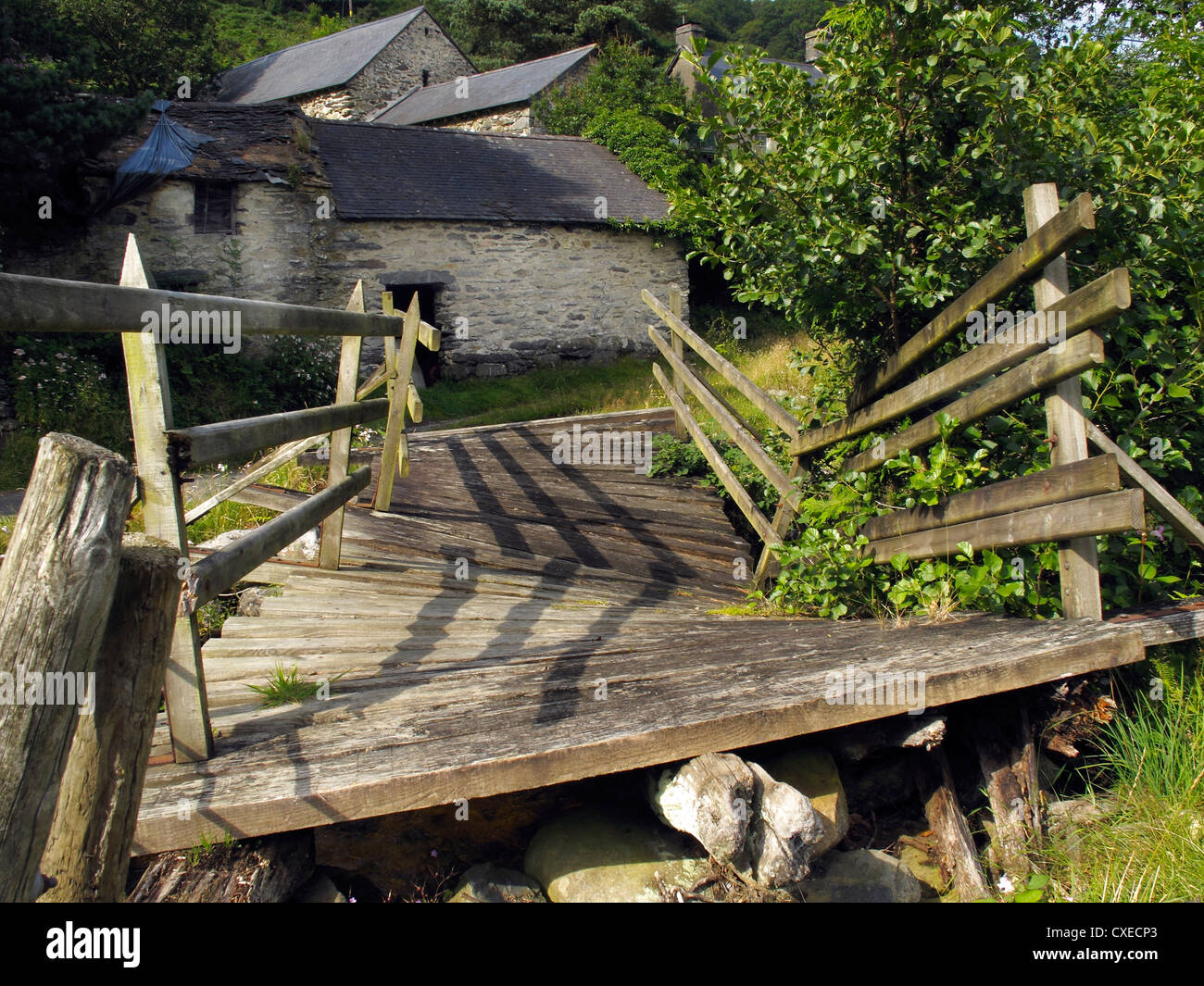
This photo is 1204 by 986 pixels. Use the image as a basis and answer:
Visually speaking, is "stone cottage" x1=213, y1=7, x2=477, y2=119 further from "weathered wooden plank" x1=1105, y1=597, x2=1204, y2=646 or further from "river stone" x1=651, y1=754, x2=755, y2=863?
"river stone" x1=651, y1=754, x2=755, y2=863

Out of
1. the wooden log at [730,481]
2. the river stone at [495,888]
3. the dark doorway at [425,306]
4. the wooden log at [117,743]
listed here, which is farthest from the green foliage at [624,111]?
the wooden log at [117,743]

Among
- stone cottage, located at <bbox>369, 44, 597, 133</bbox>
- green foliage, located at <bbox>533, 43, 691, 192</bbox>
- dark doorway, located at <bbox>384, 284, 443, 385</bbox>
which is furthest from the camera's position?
stone cottage, located at <bbox>369, 44, 597, 133</bbox>

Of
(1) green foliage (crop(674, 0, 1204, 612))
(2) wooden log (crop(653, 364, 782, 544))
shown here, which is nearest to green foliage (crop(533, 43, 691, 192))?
(2) wooden log (crop(653, 364, 782, 544))

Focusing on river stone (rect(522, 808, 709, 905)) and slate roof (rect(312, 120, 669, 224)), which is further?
slate roof (rect(312, 120, 669, 224))

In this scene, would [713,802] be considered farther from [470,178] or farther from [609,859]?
[470,178]

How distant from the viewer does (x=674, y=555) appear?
5875mm

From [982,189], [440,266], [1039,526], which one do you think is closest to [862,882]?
[1039,526]

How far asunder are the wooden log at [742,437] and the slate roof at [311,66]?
2414cm

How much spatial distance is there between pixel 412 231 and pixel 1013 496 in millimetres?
13775

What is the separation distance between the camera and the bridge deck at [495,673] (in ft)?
7.25

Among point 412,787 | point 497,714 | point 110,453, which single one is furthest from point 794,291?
point 110,453

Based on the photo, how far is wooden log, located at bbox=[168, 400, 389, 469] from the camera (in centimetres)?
220

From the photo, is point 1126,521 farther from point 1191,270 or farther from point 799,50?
point 799,50

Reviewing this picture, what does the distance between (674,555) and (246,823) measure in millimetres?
4052
